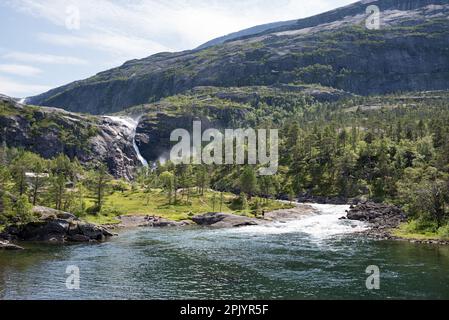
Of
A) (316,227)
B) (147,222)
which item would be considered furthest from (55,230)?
(316,227)

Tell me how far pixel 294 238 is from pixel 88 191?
9858 cm

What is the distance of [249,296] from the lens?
57094mm

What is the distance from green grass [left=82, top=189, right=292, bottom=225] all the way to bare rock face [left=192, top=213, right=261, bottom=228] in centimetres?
676

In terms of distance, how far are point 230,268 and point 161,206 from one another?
3562 inches

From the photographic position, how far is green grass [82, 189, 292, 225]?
144 metres

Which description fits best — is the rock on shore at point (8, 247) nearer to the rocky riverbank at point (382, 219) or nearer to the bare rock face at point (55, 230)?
the bare rock face at point (55, 230)

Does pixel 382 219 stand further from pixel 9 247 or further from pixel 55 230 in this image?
pixel 9 247

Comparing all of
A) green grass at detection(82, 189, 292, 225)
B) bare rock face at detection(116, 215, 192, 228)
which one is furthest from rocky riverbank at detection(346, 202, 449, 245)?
bare rock face at detection(116, 215, 192, 228)

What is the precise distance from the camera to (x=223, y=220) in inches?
5335

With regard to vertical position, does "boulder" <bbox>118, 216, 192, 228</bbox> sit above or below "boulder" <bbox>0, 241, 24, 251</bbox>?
below

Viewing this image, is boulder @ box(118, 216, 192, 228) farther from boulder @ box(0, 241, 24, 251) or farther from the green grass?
boulder @ box(0, 241, 24, 251)

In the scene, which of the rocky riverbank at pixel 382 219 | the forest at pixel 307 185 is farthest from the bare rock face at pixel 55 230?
the rocky riverbank at pixel 382 219

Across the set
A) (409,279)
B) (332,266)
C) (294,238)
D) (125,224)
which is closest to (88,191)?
(125,224)

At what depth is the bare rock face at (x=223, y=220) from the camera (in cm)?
13262
